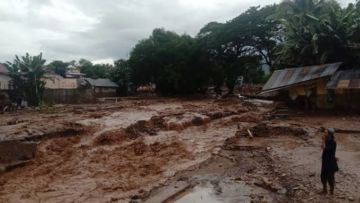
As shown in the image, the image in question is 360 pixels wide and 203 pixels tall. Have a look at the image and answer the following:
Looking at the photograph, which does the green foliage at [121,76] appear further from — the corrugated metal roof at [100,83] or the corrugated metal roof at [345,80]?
the corrugated metal roof at [345,80]

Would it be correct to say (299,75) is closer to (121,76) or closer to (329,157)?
(329,157)

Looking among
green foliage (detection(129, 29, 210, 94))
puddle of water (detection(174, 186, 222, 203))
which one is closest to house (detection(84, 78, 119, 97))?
green foliage (detection(129, 29, 210, 94))

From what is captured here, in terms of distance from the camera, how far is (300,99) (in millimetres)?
26234

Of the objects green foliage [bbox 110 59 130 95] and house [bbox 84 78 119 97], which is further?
green foliage [bbox 110 59 130 95]

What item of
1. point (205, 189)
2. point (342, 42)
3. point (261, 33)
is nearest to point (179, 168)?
point (205, 189)

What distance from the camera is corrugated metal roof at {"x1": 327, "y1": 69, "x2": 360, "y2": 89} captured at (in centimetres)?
2204

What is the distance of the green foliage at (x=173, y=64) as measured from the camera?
47.9 metres

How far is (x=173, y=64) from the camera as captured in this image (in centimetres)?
4847

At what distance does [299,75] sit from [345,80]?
3283 mm

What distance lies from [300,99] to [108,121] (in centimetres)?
1272

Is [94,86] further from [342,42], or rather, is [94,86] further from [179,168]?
[179,168]

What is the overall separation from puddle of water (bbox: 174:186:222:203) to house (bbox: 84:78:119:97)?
41.9 m

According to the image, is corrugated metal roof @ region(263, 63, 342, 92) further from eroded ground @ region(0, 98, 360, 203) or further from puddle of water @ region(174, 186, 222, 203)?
puddle of water @ region(174, 186, 222, 203)

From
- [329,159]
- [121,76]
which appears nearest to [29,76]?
[121,76]
